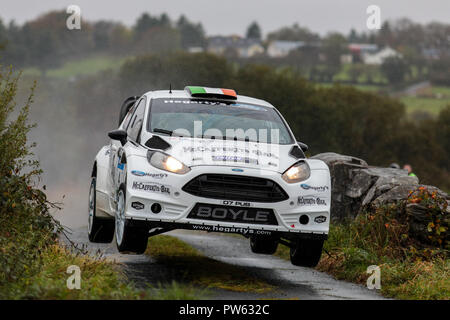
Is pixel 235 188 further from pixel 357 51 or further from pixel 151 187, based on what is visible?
pixel 357 51

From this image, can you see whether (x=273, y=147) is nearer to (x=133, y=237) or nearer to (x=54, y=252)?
(x=133, y=237)

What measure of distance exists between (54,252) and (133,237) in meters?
0.95

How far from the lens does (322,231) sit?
888 centimetres

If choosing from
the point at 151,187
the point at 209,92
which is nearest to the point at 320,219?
the point at 151,187

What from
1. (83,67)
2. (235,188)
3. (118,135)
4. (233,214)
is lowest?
(83,67)

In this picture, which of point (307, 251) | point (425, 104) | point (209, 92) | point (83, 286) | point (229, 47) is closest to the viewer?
point (83, 286)

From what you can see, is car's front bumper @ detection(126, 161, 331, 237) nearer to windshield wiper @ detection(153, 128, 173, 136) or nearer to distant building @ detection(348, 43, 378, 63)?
windshield wiper @ detection(153, 128, 173, 136)

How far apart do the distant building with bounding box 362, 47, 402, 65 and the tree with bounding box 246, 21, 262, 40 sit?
19.1 metres

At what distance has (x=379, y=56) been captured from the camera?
353 feet

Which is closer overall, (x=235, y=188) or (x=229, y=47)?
(x=235, y=188)

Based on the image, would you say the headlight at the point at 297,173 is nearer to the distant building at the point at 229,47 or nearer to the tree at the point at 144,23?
the tree at the point at 144,23

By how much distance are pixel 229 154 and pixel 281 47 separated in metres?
98.6

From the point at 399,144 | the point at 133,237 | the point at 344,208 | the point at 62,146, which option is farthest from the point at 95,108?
the point at 133,237

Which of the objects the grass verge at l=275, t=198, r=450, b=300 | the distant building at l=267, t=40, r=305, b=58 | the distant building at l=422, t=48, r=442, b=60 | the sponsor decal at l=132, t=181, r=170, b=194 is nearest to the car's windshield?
the sponsor decal at l=132, t=181, r=170, b=194
